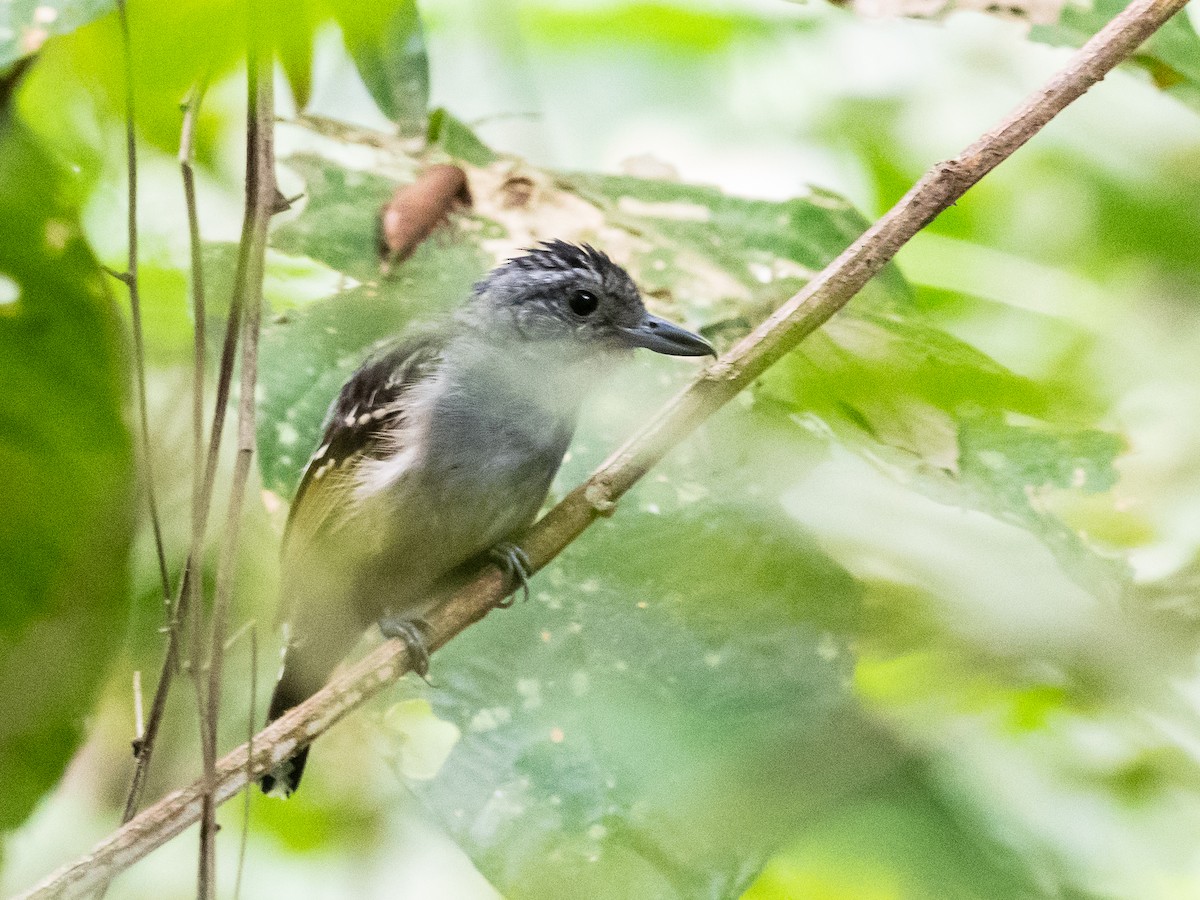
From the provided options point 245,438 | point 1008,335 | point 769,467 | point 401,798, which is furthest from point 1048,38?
point 401,798

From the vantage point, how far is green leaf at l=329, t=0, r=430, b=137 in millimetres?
1766

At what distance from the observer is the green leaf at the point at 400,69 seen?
1766 millimetres

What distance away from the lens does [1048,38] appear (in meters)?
1.83

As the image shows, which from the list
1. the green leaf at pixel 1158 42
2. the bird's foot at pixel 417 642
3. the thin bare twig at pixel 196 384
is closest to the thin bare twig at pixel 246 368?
the thin bare twig at pixel 196 384

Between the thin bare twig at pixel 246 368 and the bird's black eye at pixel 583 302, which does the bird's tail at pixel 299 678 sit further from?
the bird's black eye at pixel 583 302

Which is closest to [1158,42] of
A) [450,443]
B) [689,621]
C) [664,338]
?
[664,338]

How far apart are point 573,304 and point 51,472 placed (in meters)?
0.88

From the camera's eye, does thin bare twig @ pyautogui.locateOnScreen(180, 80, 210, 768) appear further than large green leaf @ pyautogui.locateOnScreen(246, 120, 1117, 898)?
No

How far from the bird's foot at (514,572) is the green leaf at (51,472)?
2.27 ft

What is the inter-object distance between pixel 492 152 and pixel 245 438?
90cm

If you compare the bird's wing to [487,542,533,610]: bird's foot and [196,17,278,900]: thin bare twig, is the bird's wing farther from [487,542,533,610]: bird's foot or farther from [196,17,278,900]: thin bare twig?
[196,17,278,900]: thin bare twig

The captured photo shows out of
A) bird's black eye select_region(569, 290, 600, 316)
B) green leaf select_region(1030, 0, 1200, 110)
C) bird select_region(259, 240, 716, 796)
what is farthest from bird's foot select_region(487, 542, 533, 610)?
green leaf select_region(1030, 0, 1200, 110)

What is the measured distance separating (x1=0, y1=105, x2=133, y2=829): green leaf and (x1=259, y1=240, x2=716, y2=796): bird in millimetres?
315

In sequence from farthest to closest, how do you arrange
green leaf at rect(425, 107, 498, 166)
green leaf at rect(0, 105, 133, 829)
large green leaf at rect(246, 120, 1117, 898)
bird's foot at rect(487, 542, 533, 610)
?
green leaf at rect(425, 107, 498, 166) → green leaf at rect(0, 105, 133, 829) → bird's foot at rect(487, 542, 533, 610) → large green leaf at rect(246, 120, 1117, 898)
